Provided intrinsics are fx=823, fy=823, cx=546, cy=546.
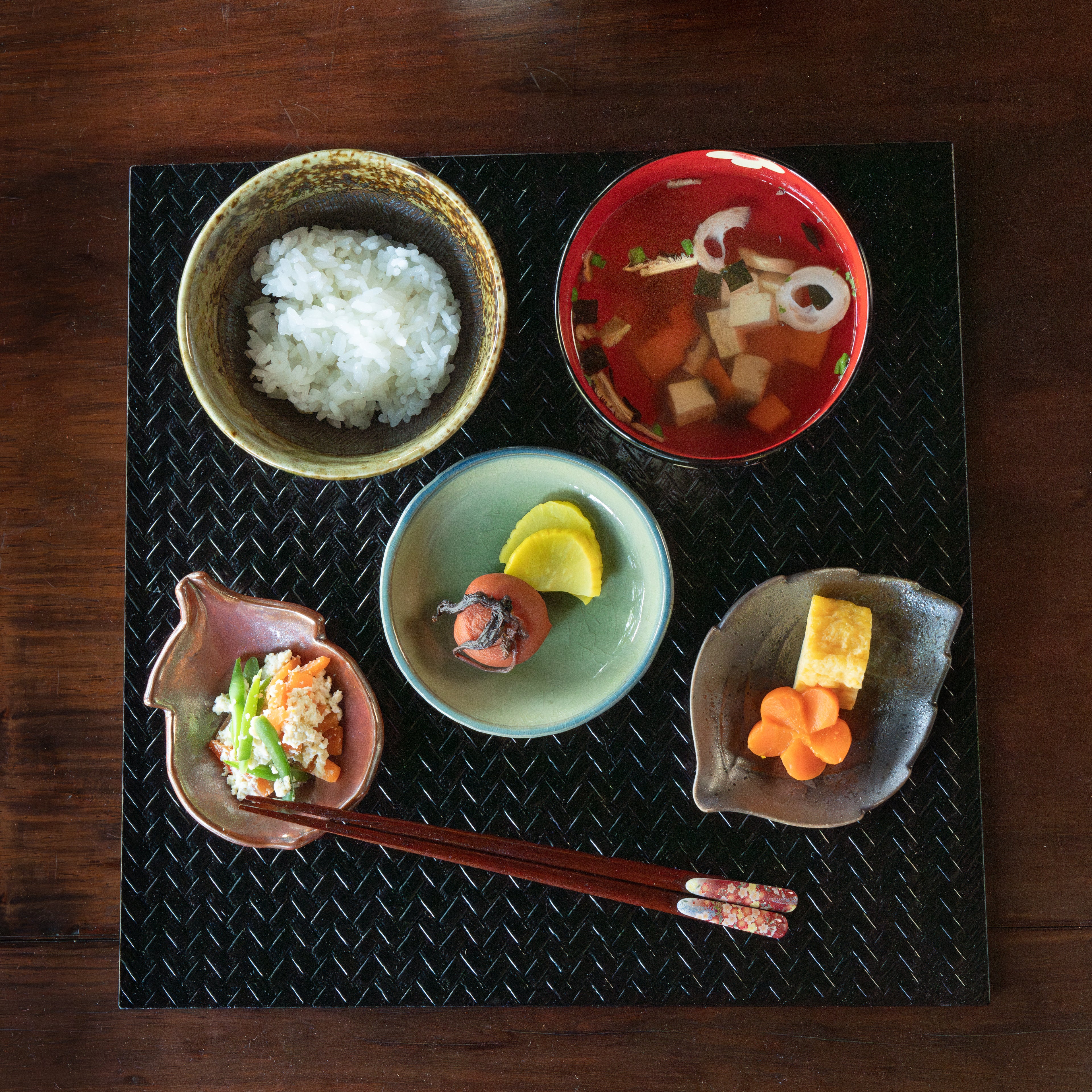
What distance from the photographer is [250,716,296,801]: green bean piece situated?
1.16m

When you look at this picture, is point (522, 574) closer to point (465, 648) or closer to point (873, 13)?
point (465, 648)

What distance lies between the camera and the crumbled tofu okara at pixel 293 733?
1169 millimetres

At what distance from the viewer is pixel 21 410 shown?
134 cm

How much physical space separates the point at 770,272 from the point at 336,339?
24.3 inches

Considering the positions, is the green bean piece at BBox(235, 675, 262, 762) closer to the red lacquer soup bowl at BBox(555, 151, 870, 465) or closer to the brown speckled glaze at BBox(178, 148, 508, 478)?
the brown speckled glaze at BBox(178, 148, 508, 478)

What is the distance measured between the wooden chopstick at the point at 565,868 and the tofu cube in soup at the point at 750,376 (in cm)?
68

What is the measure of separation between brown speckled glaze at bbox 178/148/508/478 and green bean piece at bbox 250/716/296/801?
0.37m

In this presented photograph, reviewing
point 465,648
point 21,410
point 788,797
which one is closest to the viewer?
point 465,648

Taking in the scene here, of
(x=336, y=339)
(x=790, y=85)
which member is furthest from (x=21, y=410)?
(x=790, y=85)

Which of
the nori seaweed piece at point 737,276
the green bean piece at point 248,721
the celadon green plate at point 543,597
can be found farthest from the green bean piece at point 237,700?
the nori seaweed piece at point 737,276

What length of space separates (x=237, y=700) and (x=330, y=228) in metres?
0.71

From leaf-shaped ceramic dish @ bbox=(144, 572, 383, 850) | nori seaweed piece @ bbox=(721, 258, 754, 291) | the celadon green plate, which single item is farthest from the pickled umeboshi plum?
nori seaweed piece @ bbox=(721, 258, 754, 291)

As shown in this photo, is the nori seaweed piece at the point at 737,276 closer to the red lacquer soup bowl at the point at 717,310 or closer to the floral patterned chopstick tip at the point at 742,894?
the red lacquer soup bowl at the point at 717,310

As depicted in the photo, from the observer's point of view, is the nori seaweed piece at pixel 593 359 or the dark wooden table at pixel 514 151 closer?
the nori seaweed piece at pixel 593 359
